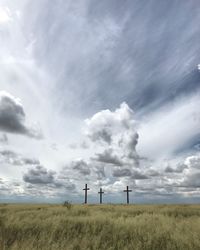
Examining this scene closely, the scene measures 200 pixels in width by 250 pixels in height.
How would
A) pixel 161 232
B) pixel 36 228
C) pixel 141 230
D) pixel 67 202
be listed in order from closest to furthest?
pixel 161 232 → pixel 141 230 → pixel 36 228 → pixel 67 202

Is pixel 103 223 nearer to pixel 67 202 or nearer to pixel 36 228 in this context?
pixel 36 228

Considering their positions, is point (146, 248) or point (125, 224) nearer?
point (146, 248)

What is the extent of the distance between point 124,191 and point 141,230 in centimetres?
4962

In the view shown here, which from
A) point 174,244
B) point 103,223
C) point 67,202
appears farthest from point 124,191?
point 174,244

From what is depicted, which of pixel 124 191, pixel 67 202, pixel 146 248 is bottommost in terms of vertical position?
pixel 146 248

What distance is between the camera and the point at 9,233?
11.5m

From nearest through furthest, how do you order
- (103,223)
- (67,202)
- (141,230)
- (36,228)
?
(141,230), (36,228), (103,223), (67,202)

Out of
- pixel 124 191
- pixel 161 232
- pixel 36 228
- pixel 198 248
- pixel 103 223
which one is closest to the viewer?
pixel 198 248

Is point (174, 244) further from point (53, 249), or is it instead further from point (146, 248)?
point (53, 249)

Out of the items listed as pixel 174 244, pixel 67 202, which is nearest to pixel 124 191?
pixel 67 202

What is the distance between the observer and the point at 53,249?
7.81 m

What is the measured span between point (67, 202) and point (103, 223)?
59.4 ft

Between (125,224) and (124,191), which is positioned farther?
(124,191)

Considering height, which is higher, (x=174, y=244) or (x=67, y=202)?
(x=67, y=202)
